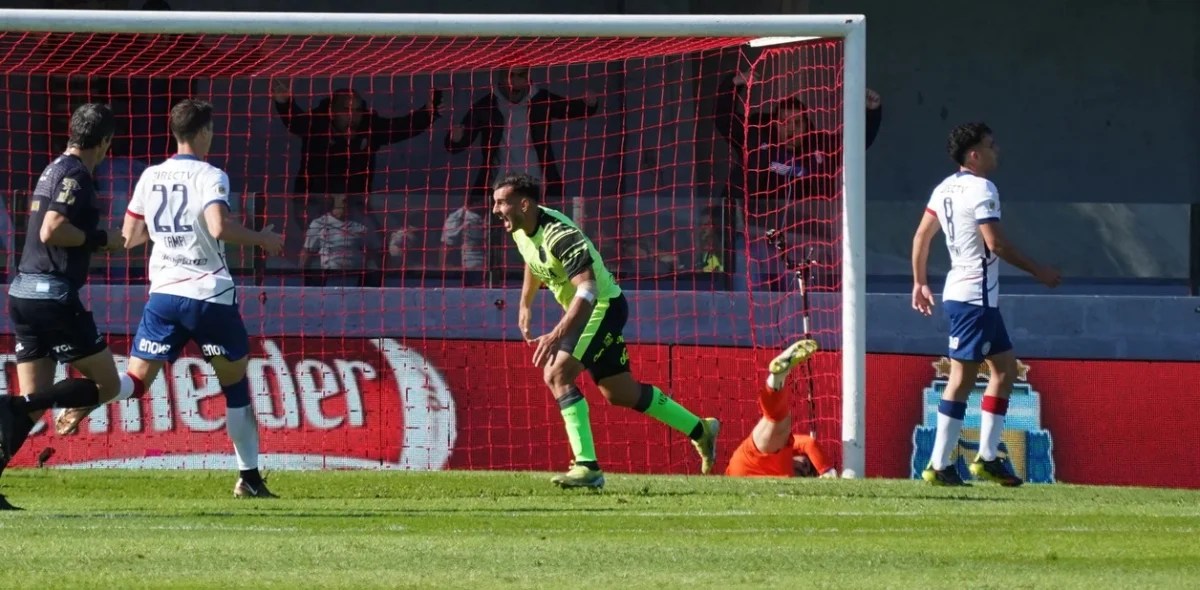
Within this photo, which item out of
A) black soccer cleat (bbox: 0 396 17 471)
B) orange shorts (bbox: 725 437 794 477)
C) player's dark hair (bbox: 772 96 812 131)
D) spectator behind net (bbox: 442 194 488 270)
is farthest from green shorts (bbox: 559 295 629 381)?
spectator behind net (bbox: 442 194 488 270)

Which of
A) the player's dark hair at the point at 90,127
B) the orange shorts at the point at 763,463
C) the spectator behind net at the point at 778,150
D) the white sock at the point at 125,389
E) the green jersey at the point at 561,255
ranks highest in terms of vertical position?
the spectator behind net at the point at 778,150

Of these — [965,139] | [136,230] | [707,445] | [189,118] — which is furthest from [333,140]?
[965,139]

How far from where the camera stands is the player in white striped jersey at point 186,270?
876cm

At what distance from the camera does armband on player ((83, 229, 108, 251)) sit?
28.0 feet

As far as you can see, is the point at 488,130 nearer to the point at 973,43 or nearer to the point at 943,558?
the point at 973,43

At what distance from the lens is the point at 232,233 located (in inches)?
333

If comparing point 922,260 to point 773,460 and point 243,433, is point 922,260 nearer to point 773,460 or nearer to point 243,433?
point 773,460

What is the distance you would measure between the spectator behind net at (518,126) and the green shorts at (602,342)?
16.4ft

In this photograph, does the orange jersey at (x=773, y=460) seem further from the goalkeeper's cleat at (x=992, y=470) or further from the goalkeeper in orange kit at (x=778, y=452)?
the goalkeeper's cleat at (x=992, y=470)

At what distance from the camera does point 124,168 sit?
15.0 meters

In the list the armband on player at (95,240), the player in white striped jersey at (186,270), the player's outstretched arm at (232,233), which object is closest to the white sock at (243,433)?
the player in white striped jersey at (186,270)

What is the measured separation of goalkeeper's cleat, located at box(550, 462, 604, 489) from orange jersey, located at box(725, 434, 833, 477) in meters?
2.37

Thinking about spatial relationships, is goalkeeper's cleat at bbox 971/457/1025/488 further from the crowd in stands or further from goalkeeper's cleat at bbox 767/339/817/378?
the crowd in stands

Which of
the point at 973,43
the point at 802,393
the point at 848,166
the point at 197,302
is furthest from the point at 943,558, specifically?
the point at 973,43
